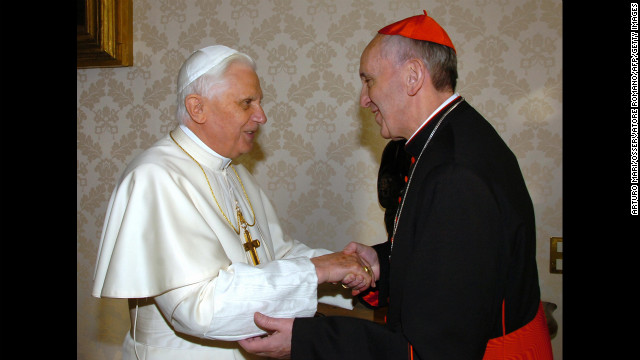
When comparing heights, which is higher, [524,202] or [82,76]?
[82,76]

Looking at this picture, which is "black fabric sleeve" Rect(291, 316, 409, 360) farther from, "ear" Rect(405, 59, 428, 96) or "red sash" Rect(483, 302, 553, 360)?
"ear" Rect(405, 59, 428, 96)

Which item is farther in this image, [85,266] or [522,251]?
[85,266]

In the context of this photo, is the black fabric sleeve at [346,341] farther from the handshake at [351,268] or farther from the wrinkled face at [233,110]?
the wrinkled face at [233,110]

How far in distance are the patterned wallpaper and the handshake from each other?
1073mm

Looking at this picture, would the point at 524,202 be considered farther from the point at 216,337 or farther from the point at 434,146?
the point at 216,337

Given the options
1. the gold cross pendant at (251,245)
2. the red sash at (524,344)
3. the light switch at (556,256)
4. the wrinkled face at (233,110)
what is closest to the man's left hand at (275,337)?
the gold cross pendant at (251,245)

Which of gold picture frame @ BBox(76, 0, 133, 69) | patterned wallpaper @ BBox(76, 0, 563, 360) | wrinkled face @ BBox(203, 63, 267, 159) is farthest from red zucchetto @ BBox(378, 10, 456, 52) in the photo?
gold picture frame @ BBox(76, 0, 133, 69)

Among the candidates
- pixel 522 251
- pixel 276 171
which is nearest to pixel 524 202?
pixel 522 251

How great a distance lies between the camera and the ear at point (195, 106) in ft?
6.56

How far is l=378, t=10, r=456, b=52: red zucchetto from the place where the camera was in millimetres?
1692
